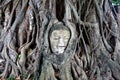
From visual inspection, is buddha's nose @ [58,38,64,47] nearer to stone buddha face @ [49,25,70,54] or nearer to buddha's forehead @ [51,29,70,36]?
stone buddha face @ [49,25,70,54]

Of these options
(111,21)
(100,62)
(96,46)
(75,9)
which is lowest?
(100,62)

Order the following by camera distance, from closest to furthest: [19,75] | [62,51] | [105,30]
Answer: [62,51], [19,75], [105,30]

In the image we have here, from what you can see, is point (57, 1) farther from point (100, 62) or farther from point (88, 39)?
point (100, 62)

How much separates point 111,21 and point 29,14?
1631 mm

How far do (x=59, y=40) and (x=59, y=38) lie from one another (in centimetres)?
3

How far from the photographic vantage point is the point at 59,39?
14.0 feet

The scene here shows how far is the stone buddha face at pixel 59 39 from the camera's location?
424cm

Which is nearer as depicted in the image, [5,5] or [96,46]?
[96,46]

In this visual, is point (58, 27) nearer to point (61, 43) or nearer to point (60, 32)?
point (60, 32)

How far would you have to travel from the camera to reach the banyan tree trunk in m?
4.24

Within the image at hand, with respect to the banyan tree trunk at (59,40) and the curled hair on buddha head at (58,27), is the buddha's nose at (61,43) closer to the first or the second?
the banyan tree trunk at (59,40)

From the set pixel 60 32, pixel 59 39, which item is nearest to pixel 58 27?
pixel 60 32

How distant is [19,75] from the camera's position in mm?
4551

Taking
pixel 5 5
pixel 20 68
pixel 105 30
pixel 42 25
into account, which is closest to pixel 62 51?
pixel 42 25
